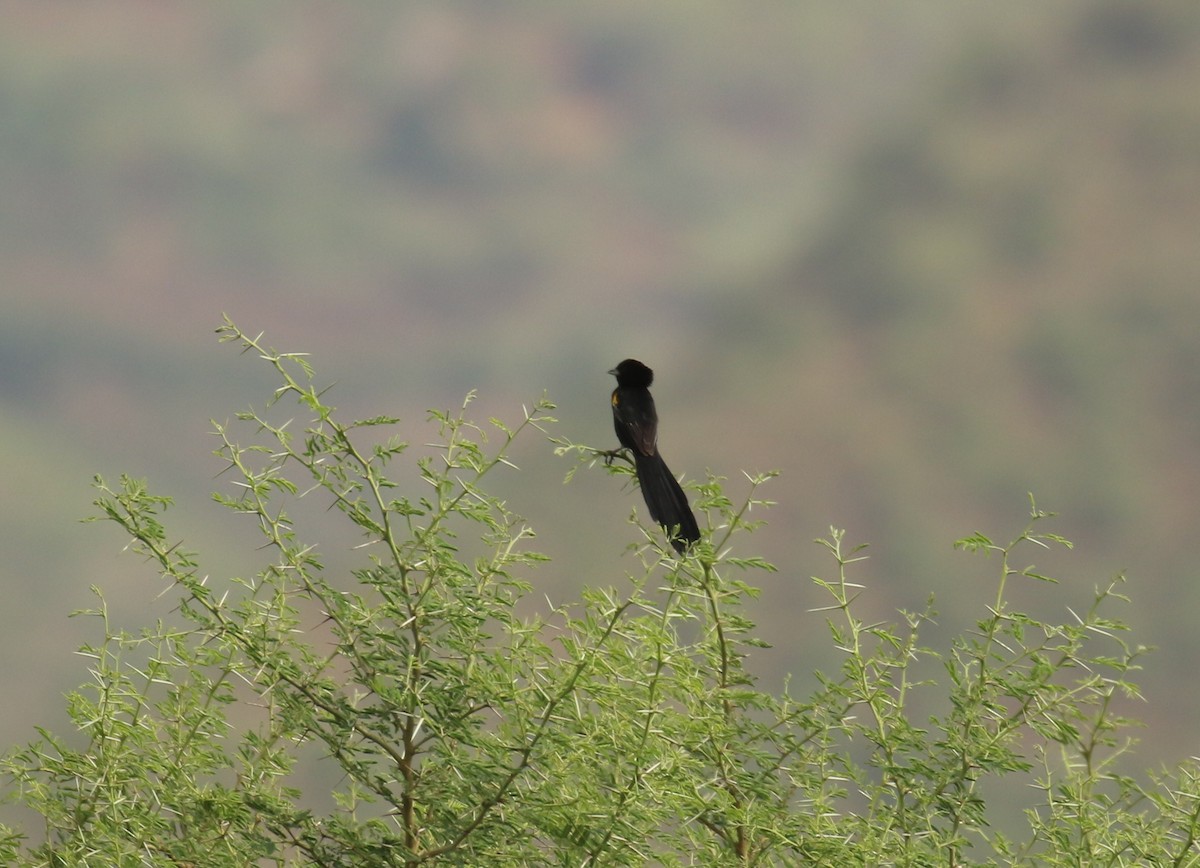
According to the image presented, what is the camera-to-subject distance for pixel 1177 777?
4.35 meters

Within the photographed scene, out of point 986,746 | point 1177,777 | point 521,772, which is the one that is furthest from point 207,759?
point 1177,777

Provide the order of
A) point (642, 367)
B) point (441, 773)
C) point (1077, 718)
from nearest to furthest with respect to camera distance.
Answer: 1. point (441, 773)
2. point (1077, 718)
3. point (642, 367)

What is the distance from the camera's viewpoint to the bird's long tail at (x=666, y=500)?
15.4 feet

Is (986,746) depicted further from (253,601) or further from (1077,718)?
(253,601)

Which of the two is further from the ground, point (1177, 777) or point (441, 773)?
point (1177, 777)

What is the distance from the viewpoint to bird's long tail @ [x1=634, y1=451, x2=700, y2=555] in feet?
15.4

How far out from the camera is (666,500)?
4.93m

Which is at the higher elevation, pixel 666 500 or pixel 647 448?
pixel 647 448

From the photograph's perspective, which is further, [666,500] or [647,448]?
[647,448]

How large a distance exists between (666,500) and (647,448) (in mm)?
600

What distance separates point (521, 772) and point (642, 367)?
10.3 ft

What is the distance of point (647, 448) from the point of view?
549 centimetres

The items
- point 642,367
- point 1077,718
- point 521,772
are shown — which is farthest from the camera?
point 642,367

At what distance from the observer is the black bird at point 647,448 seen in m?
4.76
